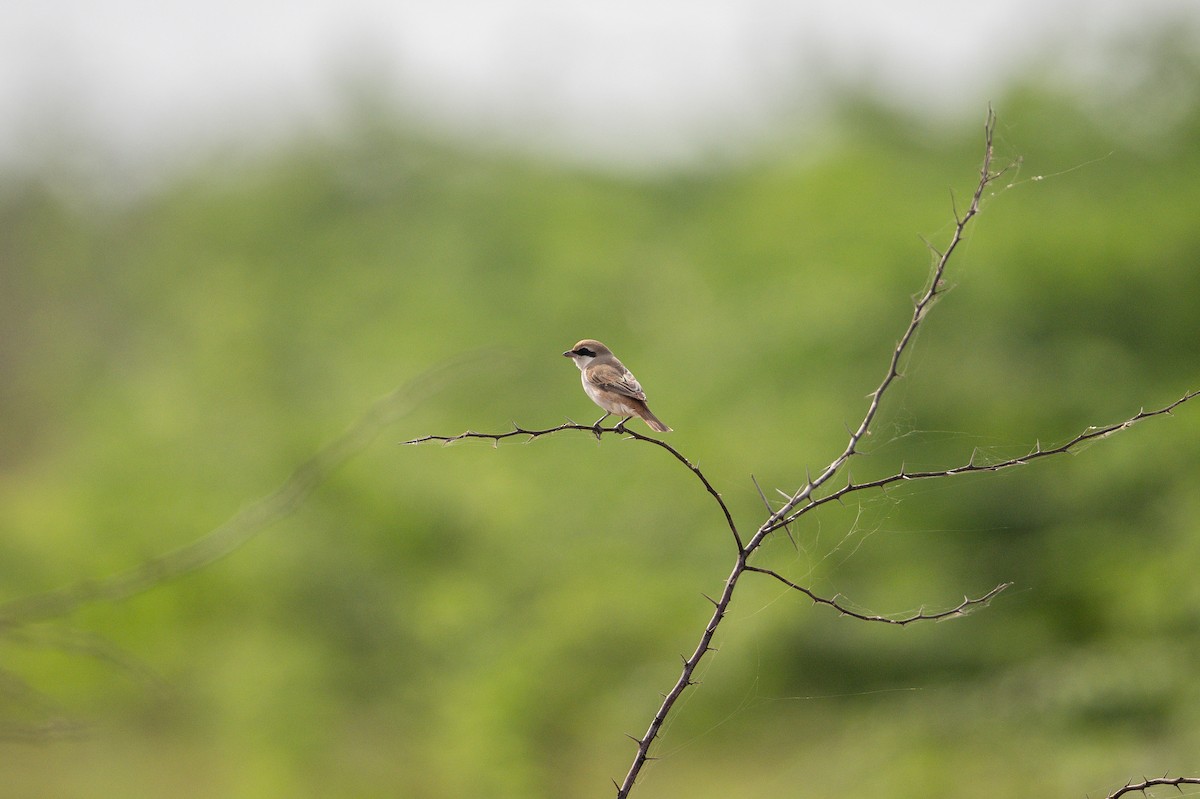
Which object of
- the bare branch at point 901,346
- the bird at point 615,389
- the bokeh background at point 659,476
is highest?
the bokeh background at point 659,476

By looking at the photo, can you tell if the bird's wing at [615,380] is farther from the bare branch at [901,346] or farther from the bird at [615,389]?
the bare branch at [901,346]

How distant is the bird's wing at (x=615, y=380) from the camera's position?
268 centimetres

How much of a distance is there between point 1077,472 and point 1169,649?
137 cm

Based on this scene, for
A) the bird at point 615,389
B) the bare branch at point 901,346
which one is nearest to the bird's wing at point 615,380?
the bird at point 615,389

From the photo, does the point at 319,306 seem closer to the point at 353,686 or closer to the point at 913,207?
the point at 353,686

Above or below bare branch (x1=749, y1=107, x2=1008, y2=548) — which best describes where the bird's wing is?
above

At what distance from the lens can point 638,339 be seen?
35.2 ft

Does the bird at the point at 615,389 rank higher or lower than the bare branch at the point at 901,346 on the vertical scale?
higher

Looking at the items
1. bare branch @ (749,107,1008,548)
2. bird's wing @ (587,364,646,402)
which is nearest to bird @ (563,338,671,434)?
bird's wing @ (587,364,646,402)

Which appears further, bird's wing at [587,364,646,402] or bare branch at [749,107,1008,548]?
bird's wing at [587,364,646,402]

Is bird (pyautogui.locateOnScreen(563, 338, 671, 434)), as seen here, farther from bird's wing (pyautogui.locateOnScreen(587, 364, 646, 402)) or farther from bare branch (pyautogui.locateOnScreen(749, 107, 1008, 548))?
bare branch (pyautogui.locateOnScreen(749, 107, 1008, 548))

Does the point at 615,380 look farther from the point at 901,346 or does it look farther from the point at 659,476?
the point at 659,476

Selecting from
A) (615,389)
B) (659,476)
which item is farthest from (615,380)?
(659,476)

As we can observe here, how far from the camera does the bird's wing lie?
268cm
